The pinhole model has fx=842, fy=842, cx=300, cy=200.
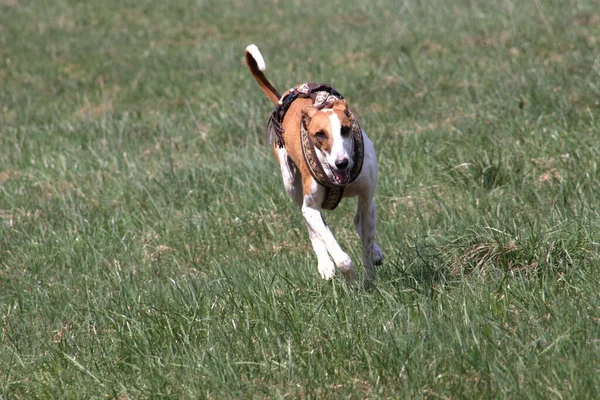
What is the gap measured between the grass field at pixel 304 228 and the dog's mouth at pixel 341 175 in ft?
2.11

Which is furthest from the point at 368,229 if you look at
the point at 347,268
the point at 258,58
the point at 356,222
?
the point at 258,58

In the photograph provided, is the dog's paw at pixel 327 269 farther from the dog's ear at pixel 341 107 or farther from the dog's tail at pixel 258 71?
the dog's tail at pixel 258 71

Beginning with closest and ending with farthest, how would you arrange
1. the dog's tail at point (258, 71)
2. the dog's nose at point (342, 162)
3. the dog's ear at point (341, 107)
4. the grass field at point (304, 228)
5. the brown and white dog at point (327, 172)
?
the grass field at point (304, 228)
the dog's nose at point (342, 162)
the brown and white dog at point (327, 172)
the dog's ear at point (341, 107)
the dog's tail at point (258, 71)

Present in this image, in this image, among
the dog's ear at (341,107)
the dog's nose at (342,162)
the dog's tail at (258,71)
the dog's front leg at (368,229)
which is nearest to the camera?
the dog's nose at (342,162)

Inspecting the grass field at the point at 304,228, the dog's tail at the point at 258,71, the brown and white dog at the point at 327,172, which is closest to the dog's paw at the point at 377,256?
the brown and white dog at the point at 327,172

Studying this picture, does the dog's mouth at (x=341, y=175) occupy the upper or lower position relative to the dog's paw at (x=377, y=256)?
upper

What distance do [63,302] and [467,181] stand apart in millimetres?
3283

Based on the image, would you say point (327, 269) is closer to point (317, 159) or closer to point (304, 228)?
point (317, 159)

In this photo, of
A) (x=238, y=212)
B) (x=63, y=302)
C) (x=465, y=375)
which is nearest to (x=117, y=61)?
(x=238, y=212)

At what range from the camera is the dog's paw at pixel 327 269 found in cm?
489

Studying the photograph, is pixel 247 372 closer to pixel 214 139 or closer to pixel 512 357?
pixel 512 357

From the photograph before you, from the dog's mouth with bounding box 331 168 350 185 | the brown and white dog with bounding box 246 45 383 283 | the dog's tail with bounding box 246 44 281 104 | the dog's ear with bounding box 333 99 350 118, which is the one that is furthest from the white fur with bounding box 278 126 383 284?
the dog's tail with bounding box 246 44 281 104

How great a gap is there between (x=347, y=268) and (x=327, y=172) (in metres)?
0.55

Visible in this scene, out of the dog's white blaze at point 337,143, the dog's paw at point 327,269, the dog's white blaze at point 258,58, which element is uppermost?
the dog's white blaze at point 258,58
